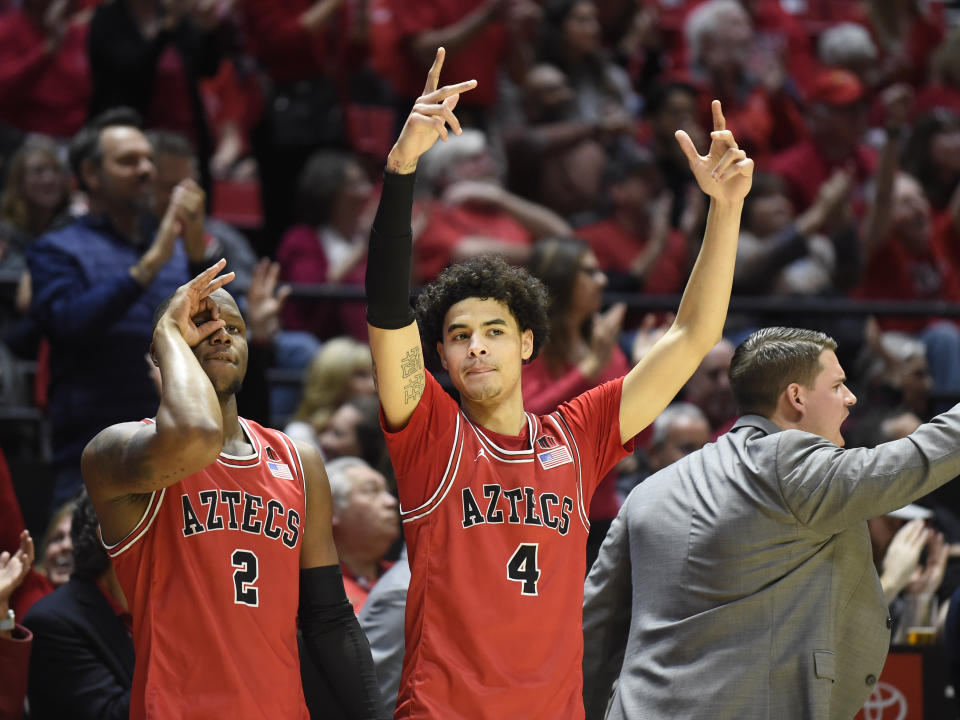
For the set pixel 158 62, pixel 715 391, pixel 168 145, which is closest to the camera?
pixel 168 145

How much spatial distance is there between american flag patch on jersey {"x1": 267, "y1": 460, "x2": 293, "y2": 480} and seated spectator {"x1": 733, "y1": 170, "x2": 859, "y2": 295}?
14.3 ft

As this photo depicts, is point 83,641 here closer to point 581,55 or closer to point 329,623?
point 329,623

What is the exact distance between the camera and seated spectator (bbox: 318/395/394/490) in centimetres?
600

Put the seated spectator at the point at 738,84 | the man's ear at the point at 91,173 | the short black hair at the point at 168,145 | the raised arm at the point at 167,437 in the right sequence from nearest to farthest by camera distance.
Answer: the raised arm at the point at 167,437 → the man's ear at the point at 91,173 → the short black hair at the point at 168,145 → the seated spectator at the point at 738,84

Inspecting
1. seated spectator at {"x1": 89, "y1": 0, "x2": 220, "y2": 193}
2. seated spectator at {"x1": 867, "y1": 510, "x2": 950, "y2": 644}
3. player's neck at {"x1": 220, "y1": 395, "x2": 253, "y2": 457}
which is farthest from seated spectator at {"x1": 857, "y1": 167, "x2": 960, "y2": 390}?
player's neck at {"x1": 220, "y1": 395, "x2": 253, "y2": 457}

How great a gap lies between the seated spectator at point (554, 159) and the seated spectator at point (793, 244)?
35.5 inches

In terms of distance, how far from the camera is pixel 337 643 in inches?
133

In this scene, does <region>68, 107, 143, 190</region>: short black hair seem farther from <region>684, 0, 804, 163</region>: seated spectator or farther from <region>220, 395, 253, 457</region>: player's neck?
<region>684, 0, 804, 163</region>: seated spectator

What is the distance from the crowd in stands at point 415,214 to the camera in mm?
5117

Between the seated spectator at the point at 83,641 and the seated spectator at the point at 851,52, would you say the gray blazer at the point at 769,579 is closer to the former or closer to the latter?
the seated spectator at the point at 83,641

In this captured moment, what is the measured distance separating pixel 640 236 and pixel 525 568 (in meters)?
4.78

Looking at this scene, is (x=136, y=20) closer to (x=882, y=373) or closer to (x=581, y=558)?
(x=882, y=373)

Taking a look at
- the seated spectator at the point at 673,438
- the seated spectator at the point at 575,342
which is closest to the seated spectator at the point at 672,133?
the seated spectator at the point at 673,438

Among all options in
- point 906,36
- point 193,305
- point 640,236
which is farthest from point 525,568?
point 906,36
